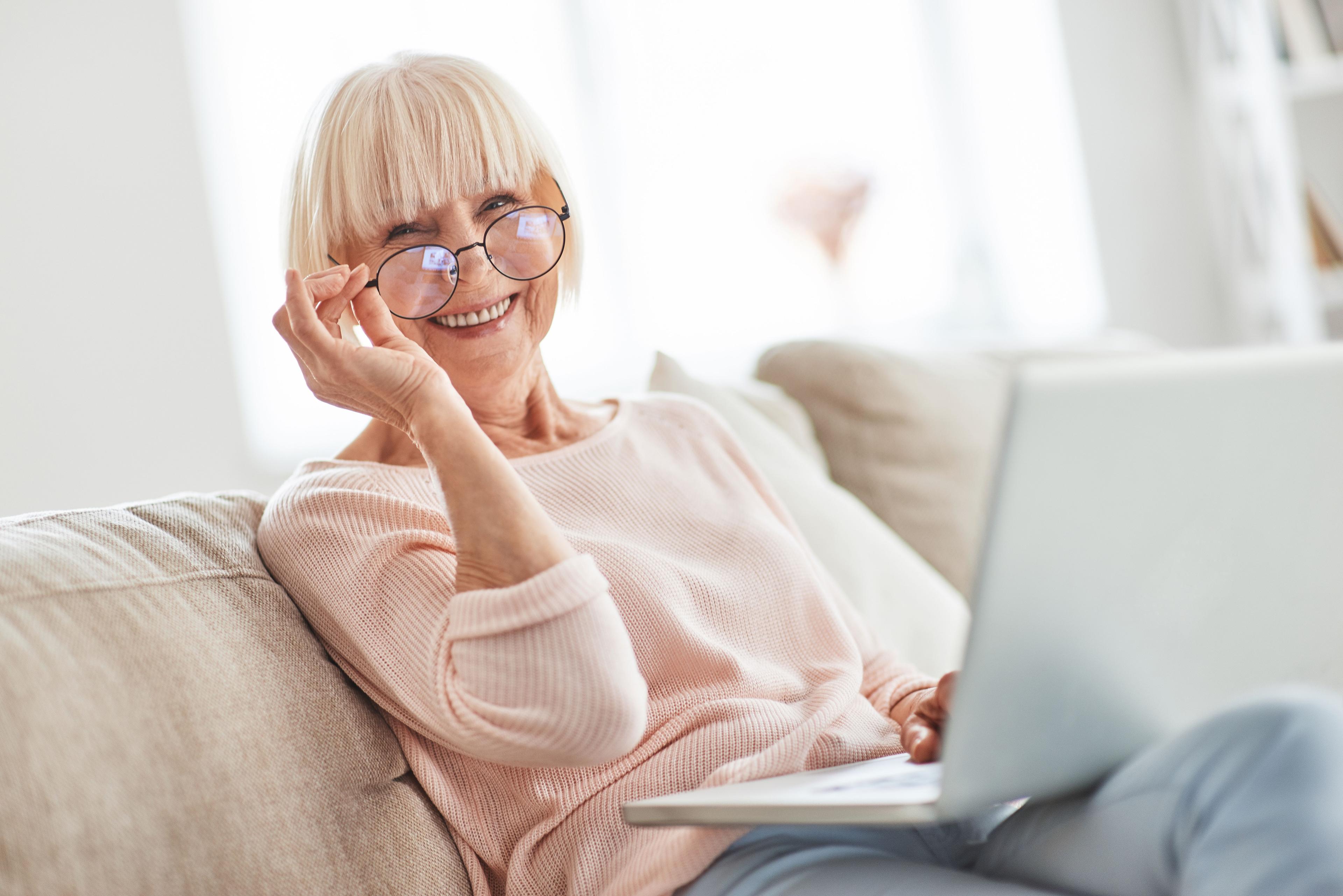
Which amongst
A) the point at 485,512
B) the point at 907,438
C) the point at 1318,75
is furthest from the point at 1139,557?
the point at 1318,75

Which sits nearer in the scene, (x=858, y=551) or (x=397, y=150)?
(x=397, y=150)

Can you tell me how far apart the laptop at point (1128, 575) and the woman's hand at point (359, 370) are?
13.2 inches

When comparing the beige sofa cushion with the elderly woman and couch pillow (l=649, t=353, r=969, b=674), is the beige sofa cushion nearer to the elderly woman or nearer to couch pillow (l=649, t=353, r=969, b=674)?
the elderly woman

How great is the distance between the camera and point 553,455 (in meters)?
1.06

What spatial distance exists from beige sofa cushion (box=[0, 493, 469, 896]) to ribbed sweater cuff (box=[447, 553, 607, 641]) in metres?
0.15

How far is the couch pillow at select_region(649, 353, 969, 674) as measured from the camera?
136cm

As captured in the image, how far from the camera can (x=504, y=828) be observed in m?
0.90

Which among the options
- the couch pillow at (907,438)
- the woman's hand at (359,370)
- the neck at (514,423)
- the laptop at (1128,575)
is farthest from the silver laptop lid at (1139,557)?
the couch pillow at (907,438)

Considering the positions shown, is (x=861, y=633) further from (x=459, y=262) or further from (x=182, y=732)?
(x=182, y=732)

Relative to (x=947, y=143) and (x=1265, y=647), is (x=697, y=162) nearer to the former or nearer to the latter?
(x=947, y=143)

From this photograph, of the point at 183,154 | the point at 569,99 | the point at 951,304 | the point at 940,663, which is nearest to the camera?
the point at 940,663

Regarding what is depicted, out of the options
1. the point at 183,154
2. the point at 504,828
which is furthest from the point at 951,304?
the point at 504,828

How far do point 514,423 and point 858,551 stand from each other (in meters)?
0.49

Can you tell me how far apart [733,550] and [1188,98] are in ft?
10.3
